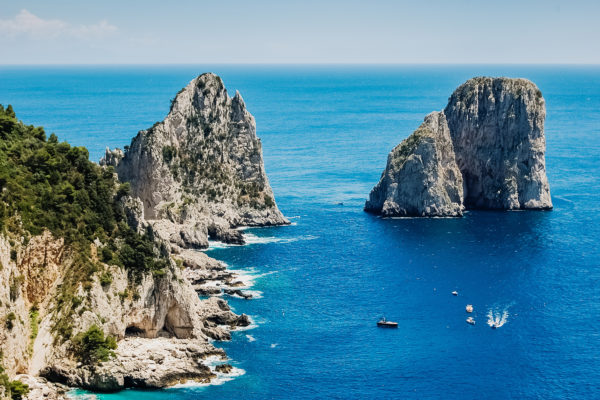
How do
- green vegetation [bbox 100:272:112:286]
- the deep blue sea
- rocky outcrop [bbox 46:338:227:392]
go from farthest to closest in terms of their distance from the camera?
green vegetation [bbox 100:272:112:286], the deep blue sea, rocky outcrop [bbox 46:338:227:392]

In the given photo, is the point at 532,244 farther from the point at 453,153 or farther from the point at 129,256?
the point at 129,256

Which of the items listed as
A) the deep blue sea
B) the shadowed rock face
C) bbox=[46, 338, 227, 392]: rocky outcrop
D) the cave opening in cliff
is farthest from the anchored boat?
the shadowed rock face

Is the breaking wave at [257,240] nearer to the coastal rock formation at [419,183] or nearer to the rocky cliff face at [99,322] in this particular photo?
the coastal rock formation at [419,183]

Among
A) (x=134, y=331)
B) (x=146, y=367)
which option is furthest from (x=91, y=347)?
(x=134, y=331)

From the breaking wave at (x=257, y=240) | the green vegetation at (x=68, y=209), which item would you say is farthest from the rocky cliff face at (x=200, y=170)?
the green vegetation at (x=68, y=209)

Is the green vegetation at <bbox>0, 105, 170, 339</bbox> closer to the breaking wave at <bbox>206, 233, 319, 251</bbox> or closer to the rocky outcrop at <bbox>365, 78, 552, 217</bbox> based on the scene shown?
the breaking wave at <bbox>206, 233, 319, 251</bbox>

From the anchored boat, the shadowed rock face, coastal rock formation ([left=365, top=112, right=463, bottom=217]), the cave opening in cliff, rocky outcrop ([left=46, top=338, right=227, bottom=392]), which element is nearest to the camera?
rocky outcrop ([left=46, top=338, right=227, bottom=392])
